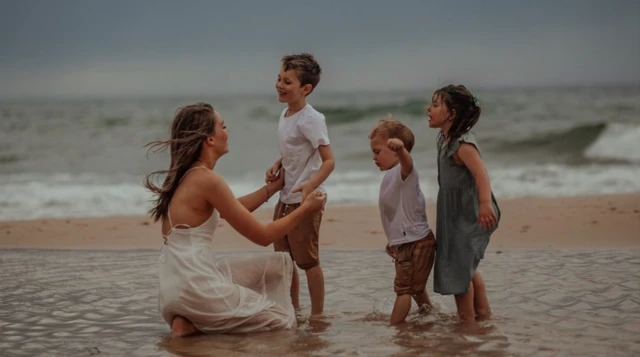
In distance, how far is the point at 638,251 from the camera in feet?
24.6

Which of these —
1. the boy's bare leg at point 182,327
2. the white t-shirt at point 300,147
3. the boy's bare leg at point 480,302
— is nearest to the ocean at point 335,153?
the white t-shirt at point 300,147

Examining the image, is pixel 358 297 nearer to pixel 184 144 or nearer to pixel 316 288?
pixel 316 288

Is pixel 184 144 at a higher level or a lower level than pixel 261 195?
higher

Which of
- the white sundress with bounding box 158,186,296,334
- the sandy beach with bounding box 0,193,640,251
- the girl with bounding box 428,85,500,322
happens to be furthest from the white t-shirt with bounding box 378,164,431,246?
the sandy beach with bounding box 0,193,640,251

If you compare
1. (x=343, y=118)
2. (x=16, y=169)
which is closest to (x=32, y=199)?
(x=16, y=169)

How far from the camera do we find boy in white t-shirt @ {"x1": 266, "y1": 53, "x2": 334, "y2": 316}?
535 centimetres

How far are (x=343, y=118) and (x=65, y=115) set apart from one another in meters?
13.3

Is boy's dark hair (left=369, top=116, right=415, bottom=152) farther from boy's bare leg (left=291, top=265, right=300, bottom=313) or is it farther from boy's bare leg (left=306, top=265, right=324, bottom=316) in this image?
boy's bare leg (left=291, top=265, right=300, bottom=313)

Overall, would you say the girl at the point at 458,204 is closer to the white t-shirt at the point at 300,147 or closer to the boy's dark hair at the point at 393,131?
the boy's dark hair at the point at 393,131

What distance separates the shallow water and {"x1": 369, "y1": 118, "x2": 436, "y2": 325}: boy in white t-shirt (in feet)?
0.77

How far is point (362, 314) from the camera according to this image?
18.1 ft

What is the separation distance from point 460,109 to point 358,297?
168 cm

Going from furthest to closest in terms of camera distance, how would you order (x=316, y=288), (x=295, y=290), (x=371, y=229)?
1. (x=371, y=229)
2. (x=295, y=290)
3. (x=316, y=288)

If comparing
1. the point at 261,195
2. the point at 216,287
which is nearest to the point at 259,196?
the point at 261,195
